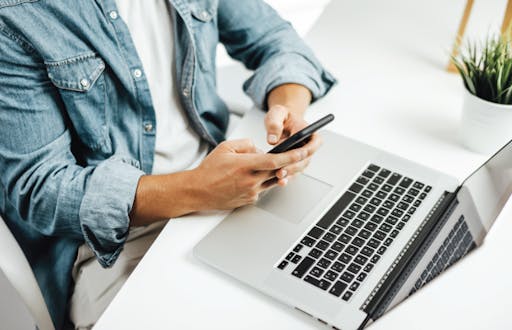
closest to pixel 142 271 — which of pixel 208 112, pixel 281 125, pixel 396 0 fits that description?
pixel 281 125

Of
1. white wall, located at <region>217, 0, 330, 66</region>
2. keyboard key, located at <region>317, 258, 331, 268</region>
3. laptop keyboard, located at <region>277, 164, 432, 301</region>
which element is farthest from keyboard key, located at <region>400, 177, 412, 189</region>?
white wall, located at <region>217, 0, 330, 66</region>

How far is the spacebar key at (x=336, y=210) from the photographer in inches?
32.0

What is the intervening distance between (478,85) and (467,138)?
0.10 meters

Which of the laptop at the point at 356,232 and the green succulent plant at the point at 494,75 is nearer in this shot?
the laptop at the point at 356,232

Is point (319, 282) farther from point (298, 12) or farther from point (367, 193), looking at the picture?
point (298, 12)

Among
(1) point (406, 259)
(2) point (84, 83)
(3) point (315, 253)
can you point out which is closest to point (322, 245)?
(3) point (315, 253)

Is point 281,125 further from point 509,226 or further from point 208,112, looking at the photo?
point 509,226

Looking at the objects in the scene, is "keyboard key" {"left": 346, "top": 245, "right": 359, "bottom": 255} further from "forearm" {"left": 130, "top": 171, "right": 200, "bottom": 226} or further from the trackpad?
"forearm" {"left": 130, "top": 171, "right": 200, "bottom": 226}

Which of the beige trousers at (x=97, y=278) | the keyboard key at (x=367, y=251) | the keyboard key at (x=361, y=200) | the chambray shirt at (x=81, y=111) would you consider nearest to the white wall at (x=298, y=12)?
the chambray shirt at (x=81, y=111)

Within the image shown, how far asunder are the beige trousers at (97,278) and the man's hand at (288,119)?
295 mm

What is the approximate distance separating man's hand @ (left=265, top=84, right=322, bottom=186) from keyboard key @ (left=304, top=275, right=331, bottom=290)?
18 centimetres

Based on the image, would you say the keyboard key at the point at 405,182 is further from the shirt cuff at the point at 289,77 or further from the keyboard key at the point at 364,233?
the shirt cuff at the point at 289,77

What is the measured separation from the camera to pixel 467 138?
0.98m

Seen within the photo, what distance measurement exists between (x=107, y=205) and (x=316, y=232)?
32cm
